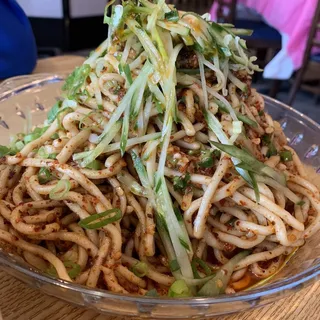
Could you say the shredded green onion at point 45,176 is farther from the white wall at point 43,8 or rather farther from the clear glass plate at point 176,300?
the white wall at point 43,8

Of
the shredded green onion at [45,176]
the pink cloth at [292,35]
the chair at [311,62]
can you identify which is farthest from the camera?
the pink cloth at [292,35]

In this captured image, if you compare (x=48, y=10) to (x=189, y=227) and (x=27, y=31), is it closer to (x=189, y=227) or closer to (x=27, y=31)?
(x=27, y=31)

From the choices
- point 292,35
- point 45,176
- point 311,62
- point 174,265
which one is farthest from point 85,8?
point 174,265

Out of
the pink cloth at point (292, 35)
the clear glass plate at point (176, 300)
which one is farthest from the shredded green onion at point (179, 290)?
the pink cloth at point (292, 35)

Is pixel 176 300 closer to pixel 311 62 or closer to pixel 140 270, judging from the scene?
pixel 140 270

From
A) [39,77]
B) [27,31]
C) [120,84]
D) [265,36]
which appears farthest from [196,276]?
[265,36]

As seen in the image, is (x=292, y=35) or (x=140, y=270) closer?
(x=140, y=270)

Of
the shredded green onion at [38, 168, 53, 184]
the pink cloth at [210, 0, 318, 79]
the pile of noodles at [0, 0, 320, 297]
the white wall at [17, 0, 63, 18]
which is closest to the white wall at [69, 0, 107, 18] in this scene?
the white wall at [17, 0, 63, 18]
